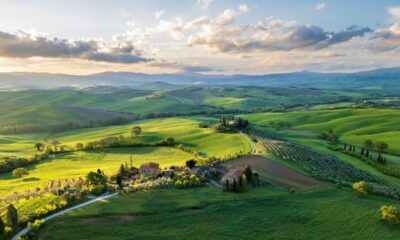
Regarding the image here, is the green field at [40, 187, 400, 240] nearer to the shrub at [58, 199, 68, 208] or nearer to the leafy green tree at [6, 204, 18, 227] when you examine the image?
the shrub at [58, 199, 68, 208]

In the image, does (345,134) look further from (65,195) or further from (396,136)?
(65,195)

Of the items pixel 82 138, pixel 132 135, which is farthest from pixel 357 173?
pixel 82 138

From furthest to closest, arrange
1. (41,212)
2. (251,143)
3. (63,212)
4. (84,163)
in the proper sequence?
(251,143) < (84,163) < (63,212) < (41,212)

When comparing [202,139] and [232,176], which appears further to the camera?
[202,139]

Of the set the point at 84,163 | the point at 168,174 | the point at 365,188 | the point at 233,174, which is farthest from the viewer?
the point at 84,163

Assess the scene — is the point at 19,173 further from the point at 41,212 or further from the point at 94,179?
the point at 41,212

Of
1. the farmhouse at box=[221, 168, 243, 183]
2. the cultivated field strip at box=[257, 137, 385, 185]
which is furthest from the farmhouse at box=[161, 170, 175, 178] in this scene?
the cultivated field strip at box=[257, 137, 385, 185]

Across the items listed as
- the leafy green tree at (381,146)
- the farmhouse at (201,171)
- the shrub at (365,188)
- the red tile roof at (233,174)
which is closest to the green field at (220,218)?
the shrub at (365,188)

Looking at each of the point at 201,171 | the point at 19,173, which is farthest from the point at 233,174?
the point at 19,173
